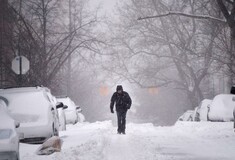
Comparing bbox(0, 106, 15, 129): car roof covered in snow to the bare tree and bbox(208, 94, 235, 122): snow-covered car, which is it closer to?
bbox(208, 94, 235, 122): snow-covered car

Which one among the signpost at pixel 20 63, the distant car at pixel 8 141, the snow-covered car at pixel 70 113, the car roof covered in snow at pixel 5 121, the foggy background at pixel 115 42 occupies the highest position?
the foggy background at pixel 115 42

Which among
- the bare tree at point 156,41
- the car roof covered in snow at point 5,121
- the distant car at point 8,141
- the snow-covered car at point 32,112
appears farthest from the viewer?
the bare tree at point 156,41

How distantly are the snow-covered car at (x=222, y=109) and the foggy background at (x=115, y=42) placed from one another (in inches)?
55.1

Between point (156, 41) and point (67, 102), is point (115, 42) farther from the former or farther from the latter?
point (67, 102)

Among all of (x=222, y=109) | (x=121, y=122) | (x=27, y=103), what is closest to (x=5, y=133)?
(x=27, y=103)

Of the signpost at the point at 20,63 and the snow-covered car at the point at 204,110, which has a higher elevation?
the signpost at the point at 20,63

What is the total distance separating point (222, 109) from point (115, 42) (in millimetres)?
15227

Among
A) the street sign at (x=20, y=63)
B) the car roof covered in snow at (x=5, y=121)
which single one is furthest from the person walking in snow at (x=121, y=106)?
the car roof covered in snow at (x=5, y=121)

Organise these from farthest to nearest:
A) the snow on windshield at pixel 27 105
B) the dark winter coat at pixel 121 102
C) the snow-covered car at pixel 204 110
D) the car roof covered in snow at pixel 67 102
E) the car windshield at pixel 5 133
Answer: the car roof covered in snow at pixel 67 102
the snow-covered car at pixel 204 110
the dark winter coat at pixel 121 102
the snow on windshield at pixel 27 105
the car windshield at pixel 5 133

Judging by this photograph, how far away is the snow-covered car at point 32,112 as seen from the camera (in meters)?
14.0

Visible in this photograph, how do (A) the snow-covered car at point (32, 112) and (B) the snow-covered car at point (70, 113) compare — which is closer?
(A) the snow-covered car at point (32, 112)

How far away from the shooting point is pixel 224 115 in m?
25.7

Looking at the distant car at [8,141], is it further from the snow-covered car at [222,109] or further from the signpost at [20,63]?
the snow-covered car at [222,109]

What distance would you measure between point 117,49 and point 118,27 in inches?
67.3
